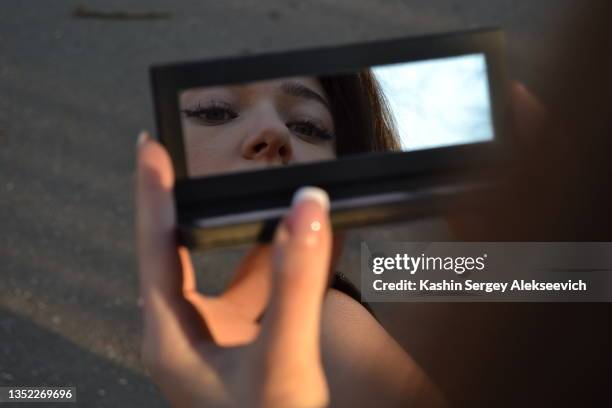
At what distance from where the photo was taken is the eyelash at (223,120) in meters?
0.84

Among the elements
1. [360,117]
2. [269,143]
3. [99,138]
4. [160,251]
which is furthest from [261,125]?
[99,138]

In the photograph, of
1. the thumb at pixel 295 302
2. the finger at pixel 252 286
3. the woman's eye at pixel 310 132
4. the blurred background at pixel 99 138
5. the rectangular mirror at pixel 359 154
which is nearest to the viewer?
the thumb at pixel 295 302

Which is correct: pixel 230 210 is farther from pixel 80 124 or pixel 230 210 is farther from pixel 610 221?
pixel 80 124

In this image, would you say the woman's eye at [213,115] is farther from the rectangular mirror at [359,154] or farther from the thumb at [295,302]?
the thumb at [295,302]

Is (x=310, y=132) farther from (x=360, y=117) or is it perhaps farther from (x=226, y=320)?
(x=226, y=320)

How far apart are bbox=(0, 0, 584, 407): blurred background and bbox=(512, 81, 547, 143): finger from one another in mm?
455

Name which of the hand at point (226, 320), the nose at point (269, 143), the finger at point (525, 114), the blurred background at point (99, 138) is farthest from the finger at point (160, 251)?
the blurred background at point (99, 138)

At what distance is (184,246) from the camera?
0.64 metres

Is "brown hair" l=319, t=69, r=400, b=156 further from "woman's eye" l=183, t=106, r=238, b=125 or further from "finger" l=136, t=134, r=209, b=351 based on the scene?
"finger" l=136, t=134, r=209, b=351

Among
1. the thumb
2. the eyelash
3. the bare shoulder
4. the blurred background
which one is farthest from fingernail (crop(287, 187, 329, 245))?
the blurred background

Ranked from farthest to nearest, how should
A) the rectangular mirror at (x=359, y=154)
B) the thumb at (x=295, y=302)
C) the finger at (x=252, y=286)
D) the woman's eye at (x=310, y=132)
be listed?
the woman's eye at (x=310, y=132) < the finger at (x=252, y=286) < the rectangular mirror at (x=359, y=154) < the thumb at (x=295, y=302)

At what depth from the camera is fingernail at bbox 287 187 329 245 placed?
1.82 feet

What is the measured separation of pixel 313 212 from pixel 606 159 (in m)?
0.26

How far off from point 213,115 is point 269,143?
0.25 ft
